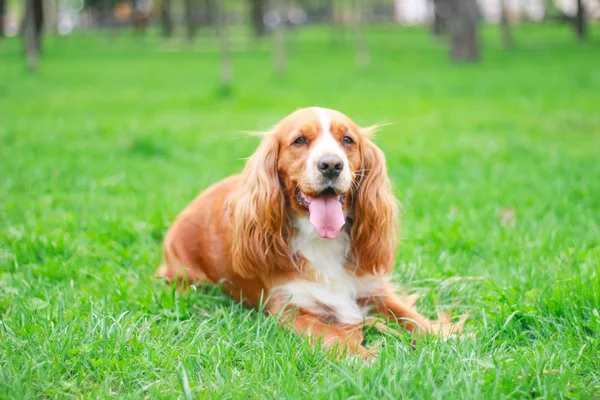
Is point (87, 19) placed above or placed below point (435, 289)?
above

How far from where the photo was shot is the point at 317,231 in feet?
11.2

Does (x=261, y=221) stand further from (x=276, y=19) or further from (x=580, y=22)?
(x=580, y=22)

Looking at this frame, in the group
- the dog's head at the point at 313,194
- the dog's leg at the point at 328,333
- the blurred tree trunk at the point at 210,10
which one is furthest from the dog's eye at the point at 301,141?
the blurred tree trunk at the point at 210,10

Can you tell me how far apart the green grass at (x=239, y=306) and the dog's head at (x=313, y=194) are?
443mm

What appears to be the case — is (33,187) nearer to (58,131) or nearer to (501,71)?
(58,131)

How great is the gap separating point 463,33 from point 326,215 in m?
20.3

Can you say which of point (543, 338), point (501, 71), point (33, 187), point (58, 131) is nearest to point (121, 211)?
point (33, 187)

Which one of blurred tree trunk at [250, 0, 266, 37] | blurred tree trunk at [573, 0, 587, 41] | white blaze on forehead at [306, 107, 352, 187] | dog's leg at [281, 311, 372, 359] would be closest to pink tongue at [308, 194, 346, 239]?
white blaze on forehead at [306, 107, 352, 187]

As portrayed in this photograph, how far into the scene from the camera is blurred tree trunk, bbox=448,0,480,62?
2156cm

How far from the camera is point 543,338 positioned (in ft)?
10.5

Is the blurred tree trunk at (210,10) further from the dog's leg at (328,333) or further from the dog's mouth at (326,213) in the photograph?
the dog's leg at (328,333)

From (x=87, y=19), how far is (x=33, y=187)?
2392 inches

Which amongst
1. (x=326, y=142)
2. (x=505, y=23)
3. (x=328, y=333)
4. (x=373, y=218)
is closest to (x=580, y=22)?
(x=505, y=23)

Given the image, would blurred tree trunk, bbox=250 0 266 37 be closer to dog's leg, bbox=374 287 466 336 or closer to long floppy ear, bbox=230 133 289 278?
long floppy ear, bbox=230 133 289 278
